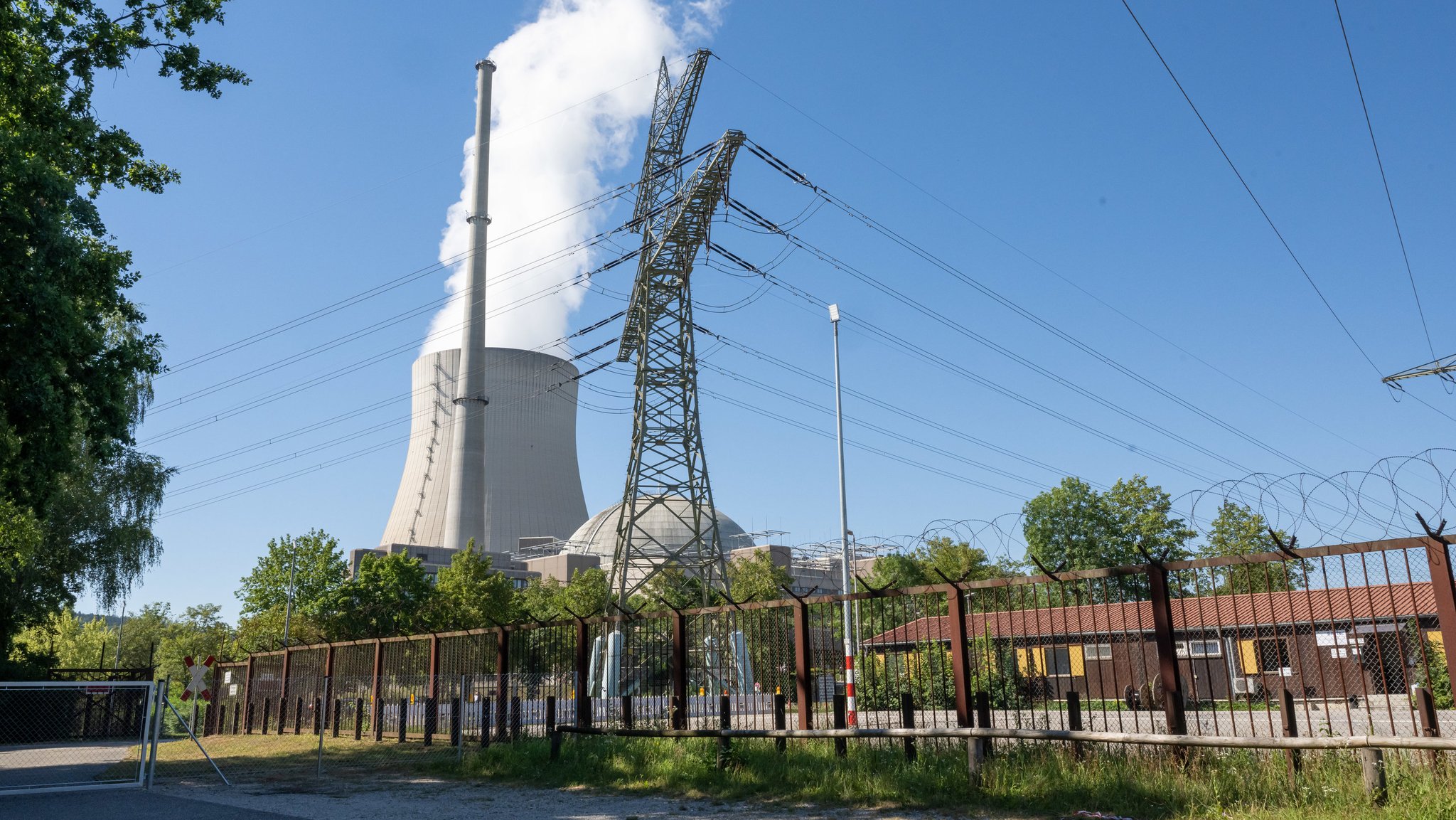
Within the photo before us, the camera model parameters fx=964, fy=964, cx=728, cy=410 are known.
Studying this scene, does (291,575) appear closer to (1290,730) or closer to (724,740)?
(724,740)

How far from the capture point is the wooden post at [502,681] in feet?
54.2

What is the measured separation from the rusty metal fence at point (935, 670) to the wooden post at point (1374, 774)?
0.66 feet

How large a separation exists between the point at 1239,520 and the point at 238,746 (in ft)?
136

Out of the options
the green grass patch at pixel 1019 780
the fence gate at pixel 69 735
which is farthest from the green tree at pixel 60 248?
the green grass patch at pixel 1019 780

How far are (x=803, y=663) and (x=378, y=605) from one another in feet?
138

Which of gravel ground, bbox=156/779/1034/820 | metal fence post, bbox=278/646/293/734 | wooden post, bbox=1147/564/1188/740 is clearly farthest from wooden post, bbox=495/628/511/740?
metal fence post, bbox=278/646/293/734

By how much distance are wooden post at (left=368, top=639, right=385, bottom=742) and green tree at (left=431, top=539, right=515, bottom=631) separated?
2860 cm

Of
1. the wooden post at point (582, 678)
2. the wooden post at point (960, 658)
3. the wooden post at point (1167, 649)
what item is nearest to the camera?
the wooden post at point (1167, 649)

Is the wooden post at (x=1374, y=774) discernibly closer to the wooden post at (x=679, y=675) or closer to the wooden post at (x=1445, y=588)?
the wooden post at (x=1445, y=588)

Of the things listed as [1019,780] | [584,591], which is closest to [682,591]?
[584,591]

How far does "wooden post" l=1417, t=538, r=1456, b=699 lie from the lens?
7.66 metres

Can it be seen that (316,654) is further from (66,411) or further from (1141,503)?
(1141,503)

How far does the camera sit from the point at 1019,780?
9.49 m

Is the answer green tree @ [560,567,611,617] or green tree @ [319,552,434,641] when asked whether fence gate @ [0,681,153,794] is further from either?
green tree @ [560,567,611,617]
